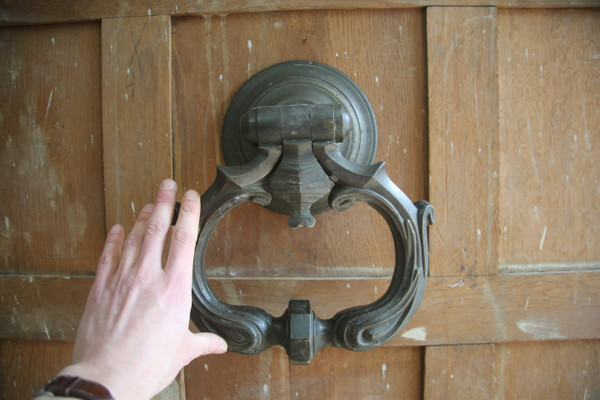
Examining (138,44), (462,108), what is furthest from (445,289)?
(138,44)

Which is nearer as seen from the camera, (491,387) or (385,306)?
(385,306)

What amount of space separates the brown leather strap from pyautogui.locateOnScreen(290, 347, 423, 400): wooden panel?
13.2 inches

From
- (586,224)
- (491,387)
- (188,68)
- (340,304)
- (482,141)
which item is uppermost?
(188,68)

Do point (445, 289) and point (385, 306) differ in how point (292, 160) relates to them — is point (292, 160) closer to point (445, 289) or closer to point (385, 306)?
point (385, 306)

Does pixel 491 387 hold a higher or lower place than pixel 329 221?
lower

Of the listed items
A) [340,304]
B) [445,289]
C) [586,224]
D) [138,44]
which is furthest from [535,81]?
[138,44]

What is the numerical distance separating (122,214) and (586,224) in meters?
0.69

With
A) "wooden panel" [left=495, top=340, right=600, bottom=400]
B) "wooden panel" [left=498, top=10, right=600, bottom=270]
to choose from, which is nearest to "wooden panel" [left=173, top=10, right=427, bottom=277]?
"wooden panel" [left=498, top=10, right=600, bottom=270]

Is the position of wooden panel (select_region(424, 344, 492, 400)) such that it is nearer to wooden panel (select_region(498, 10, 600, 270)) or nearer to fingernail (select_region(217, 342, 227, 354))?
wooden panel (select_region(498, 10, 600, 270))

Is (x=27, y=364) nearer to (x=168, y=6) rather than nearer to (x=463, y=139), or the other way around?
(x=168, y=6)

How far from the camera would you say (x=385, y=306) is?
1.32 ft

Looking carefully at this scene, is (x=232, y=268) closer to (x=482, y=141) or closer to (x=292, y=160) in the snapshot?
(x=292, y=160)

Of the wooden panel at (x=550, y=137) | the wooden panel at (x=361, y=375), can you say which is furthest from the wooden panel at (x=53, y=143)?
the wooden panel at (x=550, y=137)

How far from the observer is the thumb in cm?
38
